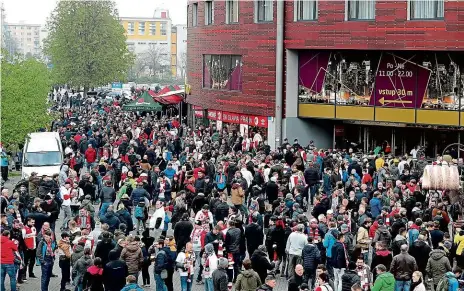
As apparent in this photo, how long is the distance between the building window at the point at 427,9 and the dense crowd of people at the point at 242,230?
859 centimetres

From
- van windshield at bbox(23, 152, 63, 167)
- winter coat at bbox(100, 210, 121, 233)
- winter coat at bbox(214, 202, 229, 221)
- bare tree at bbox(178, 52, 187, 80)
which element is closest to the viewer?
winter coat at bbox(100, 210, 121, 233)

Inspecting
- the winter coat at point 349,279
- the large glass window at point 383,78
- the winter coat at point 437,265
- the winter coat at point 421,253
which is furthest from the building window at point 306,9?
the winter coat at point 349,279

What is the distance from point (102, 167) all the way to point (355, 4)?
16139 mm

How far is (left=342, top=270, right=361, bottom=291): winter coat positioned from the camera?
1995 centimetres

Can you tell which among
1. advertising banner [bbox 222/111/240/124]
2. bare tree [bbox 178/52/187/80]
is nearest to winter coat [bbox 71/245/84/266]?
advertising banner [bbox 222/111/240/124]

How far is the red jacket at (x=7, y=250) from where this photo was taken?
22547 mm

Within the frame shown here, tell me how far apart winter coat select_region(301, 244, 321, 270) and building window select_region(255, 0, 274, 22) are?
30998 mm

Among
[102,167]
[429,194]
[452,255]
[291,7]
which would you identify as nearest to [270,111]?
[291,7]

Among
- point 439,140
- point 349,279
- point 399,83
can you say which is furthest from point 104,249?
point 439,140

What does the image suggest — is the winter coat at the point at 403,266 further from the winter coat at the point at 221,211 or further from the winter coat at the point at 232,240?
the winter coat at the point at 221,211

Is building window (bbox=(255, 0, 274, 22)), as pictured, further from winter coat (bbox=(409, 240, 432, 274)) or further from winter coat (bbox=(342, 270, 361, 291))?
winter coat (bbox=(342, 270, 361, 291))

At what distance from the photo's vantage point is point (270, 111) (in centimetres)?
5225

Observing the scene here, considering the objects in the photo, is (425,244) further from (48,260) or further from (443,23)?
(443,23)

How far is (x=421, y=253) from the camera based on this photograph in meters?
22.4
